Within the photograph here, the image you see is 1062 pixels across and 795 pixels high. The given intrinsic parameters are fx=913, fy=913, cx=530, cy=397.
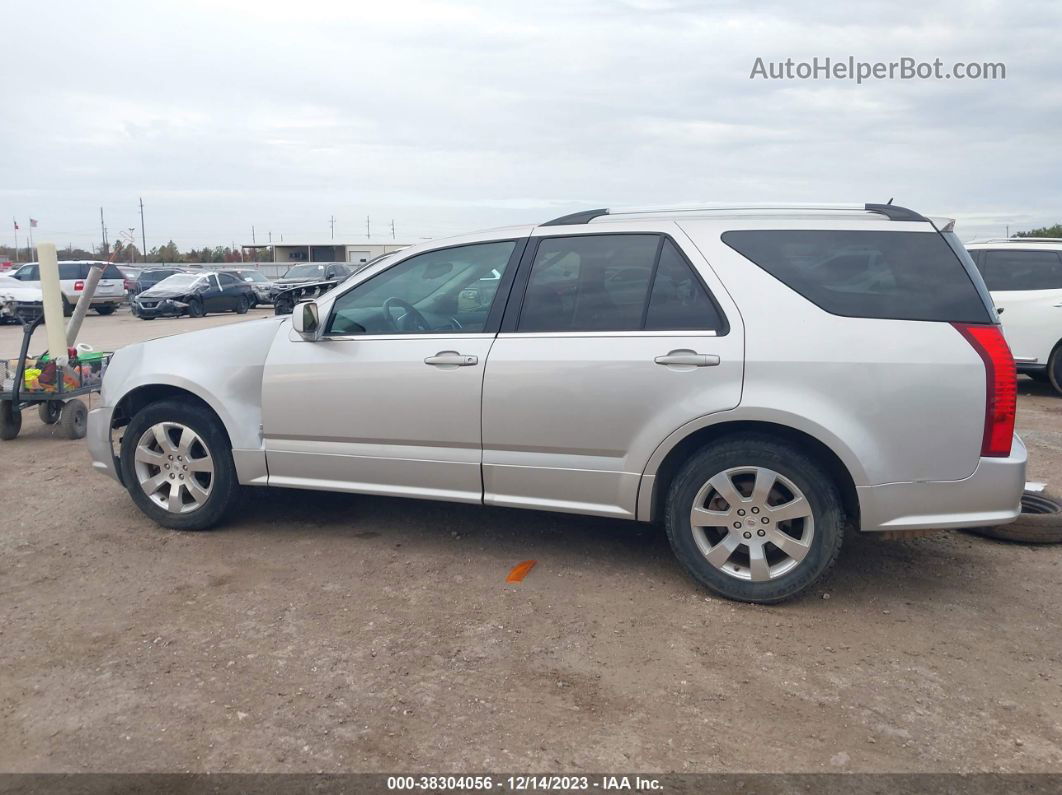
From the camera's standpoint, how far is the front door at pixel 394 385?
4680 millimetres

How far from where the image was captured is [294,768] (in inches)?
117

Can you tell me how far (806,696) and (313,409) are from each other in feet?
9.51

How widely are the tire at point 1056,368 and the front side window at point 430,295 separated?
8269 millimetres

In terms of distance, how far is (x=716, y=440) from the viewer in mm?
4297

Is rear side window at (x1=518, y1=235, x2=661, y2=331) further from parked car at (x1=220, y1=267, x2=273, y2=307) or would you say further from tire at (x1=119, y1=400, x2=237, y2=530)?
parked car at (x1=220, y1=267, x2=273, y2=307)

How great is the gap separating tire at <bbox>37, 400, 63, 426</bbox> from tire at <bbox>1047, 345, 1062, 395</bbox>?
10.5 m

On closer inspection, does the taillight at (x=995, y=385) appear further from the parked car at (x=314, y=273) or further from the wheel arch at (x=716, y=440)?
the parked car at (x=314, y=273)

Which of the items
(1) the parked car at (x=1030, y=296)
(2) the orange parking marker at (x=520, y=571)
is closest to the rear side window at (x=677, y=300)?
(2) the orange parking marker at (x=520, y=571)

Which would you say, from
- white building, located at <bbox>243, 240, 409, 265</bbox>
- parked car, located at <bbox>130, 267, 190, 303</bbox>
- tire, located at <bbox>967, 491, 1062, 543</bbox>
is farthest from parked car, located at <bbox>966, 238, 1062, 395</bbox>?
white building, located at <bbox>243, 240, 409, 265</bbox>

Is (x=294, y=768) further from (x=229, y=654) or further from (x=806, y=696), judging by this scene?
(x=806, y=696)

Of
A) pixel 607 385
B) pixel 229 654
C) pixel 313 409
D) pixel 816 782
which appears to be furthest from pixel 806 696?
pixel 313 409

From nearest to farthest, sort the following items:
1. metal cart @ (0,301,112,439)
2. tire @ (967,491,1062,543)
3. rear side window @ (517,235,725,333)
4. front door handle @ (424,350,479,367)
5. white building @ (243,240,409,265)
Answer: rear side window @ (517,235,725,333) → front door handle @ (424,350,479,367) → tire @ (967,491,1062,543) → metal cart @ (0,301,112,439) → white building @ (243,240,409,265)

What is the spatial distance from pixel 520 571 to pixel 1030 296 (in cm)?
839

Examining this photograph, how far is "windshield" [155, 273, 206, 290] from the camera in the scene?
88.9ft
